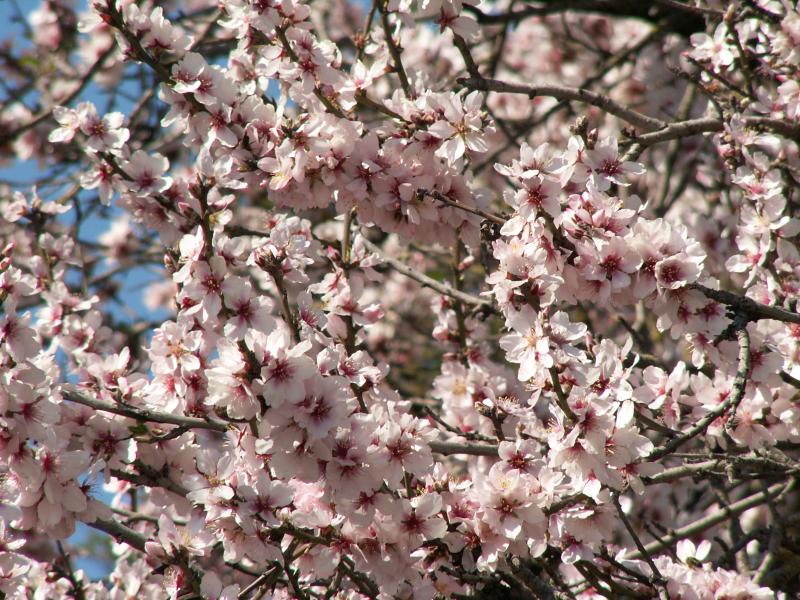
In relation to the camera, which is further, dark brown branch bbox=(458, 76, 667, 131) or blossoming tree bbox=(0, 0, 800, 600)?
dark brown branch bbox=(458, 76, 667, 131)

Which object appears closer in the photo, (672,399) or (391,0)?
(672,399)

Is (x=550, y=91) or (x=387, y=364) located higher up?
(x=550, y=91)

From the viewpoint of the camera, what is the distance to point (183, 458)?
3209 millimetres

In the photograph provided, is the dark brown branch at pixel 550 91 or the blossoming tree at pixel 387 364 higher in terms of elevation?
the dark brown branch at pixel 550 91

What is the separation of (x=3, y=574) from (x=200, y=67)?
1.91 meters

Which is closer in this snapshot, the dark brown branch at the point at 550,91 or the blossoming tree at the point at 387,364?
the blossoming tree at the point at 387,364

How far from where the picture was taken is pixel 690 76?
11.3ft

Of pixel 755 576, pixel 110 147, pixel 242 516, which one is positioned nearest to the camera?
pixel 242 516

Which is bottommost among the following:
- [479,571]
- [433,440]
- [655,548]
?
[655,548]

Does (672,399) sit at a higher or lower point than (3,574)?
higher

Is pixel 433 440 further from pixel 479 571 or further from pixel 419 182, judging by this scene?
pixel 419 182

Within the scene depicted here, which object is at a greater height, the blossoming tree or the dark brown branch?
the dark brown branch

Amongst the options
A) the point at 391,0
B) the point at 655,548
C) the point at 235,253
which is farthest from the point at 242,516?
the point at 391,0

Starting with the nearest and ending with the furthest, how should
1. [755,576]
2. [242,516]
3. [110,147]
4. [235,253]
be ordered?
[242,516], [235,253], [755,576], [110,147]
